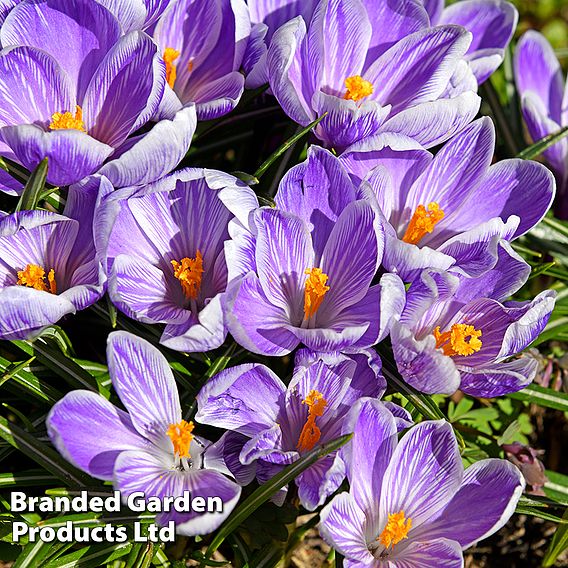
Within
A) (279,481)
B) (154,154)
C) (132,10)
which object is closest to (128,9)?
(132,10)

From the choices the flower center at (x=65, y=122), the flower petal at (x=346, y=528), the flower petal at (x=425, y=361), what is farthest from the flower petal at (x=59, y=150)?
the flower petal at (x=346, y=528)

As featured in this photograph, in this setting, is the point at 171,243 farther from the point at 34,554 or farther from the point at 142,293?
the point at 34,554

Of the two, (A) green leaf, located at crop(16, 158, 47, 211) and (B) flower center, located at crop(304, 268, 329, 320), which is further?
(B) flower center, located at crop(304, 268, 329, 320)

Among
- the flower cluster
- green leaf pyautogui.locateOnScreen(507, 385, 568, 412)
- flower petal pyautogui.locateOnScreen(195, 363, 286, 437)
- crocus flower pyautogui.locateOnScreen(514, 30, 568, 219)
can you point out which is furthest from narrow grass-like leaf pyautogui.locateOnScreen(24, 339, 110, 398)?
crocus flower pyautogui.locateOnScreen(514, 30, 568, 219)

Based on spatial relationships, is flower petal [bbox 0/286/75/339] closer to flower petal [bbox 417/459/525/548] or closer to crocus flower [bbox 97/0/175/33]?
crocus flower [bbox 97/0/175/33]

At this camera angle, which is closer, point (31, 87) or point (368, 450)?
point (368, 450)

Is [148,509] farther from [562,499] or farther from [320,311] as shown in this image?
[562,499]
